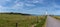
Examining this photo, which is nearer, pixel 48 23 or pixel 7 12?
pixel 48 23

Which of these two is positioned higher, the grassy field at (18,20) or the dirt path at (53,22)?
the dirt path at (53,22)

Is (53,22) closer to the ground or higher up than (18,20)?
higher up

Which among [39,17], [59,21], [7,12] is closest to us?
[59,21]

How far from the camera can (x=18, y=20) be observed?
325 centimetres

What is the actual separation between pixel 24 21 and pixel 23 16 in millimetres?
131

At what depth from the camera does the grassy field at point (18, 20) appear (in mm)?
3151

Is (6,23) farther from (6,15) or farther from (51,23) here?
(51,23)

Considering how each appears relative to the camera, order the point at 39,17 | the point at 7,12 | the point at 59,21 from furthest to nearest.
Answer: the point at 7,12 < the point at 39,17 < the point at 59,21

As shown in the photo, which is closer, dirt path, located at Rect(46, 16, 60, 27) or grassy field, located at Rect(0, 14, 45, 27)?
dirt path, located at Rect(46, 16, 60, 27)

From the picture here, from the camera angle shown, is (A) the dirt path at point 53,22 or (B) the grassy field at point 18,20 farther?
(B) the grassy field at point 18,20

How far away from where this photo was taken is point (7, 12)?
10.6 ft

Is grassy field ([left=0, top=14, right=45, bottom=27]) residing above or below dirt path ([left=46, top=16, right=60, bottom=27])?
below

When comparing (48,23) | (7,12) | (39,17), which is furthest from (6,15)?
(48,23)

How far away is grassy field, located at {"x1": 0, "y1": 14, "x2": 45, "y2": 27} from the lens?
124 inches
